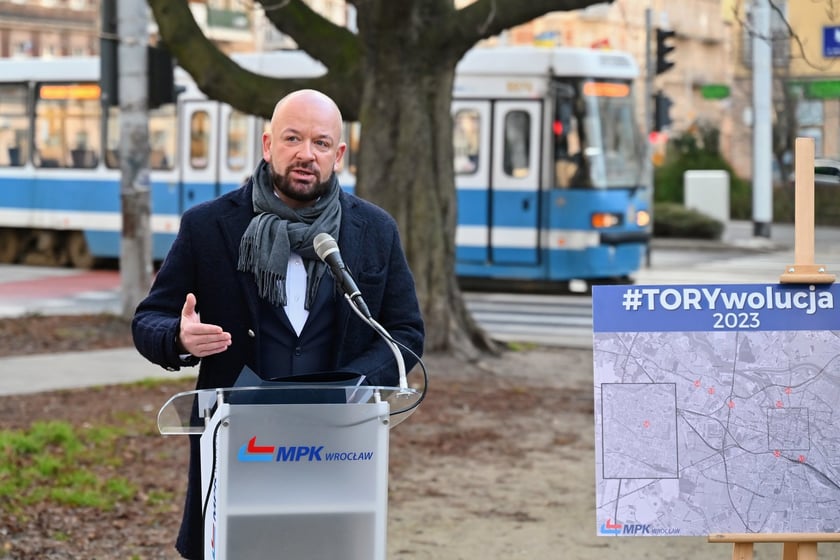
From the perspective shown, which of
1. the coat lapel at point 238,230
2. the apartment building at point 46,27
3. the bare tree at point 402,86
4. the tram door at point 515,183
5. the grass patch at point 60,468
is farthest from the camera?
the apartment building at point 46,27

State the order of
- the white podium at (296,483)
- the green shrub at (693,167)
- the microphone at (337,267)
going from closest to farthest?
the white podium at (296,483)
the microphone at (337,267)
the green shrub at (693,167)

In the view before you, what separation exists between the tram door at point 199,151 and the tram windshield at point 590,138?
5613 millimetres

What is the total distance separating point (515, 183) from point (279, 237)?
→ 1814cm

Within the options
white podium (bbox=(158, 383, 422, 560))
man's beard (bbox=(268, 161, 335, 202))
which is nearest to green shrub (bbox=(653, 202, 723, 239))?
man's beard (bbox=(268, 161, 335, 202))

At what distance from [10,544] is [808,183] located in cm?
393

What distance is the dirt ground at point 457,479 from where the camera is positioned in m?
7.13

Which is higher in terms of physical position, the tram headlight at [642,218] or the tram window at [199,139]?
the tram window at [199,139]

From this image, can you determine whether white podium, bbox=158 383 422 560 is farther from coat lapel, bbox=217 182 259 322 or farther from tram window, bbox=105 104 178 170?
tram window, bbox=105 104 178 170

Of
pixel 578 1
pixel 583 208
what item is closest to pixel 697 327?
pixel 578 1

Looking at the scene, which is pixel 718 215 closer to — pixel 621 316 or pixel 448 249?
pixel 448 249

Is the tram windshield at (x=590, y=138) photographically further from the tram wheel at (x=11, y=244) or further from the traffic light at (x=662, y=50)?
the tram wheel at (x=11, y=244)

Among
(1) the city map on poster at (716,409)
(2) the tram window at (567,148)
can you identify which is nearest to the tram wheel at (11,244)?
(2) the tram window at (567,148)

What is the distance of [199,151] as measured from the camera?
24.3 m

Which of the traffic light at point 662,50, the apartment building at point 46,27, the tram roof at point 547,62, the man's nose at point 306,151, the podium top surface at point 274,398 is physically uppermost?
the apartment building at point 46,27
